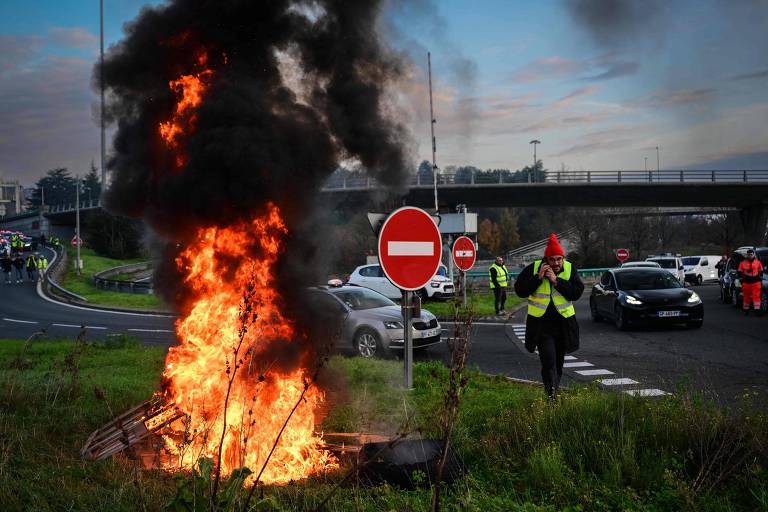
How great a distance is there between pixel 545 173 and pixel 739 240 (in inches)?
889

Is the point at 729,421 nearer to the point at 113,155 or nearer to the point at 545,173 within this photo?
the point at 113,155

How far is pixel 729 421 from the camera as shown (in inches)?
173

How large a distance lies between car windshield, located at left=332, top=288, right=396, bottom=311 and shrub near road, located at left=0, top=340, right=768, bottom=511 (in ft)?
22.5

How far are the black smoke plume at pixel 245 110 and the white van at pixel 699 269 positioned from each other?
40675mm

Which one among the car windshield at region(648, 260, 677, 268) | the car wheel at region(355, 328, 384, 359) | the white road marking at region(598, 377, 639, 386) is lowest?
the white road marking at region(598, 377, 639, 386)

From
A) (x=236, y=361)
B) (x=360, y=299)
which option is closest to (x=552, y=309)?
(x=236, y=361)

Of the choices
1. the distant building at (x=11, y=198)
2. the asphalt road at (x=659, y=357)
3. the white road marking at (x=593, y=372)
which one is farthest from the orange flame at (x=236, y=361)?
the distant building at (x=11, y=198)

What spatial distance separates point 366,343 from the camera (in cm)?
1266

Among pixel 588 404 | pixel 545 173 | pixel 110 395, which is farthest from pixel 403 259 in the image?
pixel 545 173

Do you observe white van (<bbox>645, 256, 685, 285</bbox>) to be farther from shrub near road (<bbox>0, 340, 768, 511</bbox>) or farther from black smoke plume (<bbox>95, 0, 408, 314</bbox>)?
shrub near road (<bbox>0, 340, 768, 511</bbox>)

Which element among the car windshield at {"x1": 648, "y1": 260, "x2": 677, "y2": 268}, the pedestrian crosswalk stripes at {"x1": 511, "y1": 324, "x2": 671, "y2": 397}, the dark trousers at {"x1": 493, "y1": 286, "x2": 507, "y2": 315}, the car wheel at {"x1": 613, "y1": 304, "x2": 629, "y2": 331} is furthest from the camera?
the car windshield at {"x1": 648, "y1": 260, "x2": 677, "y2": 268}

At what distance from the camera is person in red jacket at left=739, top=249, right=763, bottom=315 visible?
1847cm

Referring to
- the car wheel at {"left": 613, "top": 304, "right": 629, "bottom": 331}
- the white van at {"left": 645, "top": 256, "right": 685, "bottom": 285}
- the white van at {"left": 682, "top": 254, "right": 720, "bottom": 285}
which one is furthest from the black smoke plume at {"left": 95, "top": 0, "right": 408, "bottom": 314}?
the white van at {"left": 682, "top": 254, "right": 720, "bottom": 285}

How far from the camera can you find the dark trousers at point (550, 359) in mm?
6754
